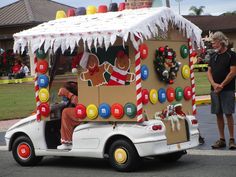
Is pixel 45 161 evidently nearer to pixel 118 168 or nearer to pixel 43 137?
pixel 43 137

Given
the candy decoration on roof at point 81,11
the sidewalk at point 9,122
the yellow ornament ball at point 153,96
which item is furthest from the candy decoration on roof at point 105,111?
the sidewalk at point 9,122

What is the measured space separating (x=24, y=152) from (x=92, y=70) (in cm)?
187

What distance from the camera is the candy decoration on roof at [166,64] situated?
29.5 feet

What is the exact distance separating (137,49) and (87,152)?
5.90ft

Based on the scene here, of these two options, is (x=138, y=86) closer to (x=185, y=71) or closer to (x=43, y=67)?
(x=185, y=71)

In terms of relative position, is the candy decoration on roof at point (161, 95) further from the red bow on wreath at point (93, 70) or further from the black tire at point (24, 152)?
the black tire at point (24, 152)

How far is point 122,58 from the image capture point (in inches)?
343

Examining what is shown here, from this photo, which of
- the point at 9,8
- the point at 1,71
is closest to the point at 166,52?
the point at 1,71

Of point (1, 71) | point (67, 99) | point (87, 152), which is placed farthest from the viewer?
point (1, 71)

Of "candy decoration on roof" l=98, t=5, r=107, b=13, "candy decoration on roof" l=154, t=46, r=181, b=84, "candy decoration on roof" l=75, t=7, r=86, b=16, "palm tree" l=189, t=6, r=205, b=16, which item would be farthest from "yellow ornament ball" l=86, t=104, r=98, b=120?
"palm tree" l=189, t=6, r=205, b=16

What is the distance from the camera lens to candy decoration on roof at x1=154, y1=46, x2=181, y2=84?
8.99 meters

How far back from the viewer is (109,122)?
8.93 metres

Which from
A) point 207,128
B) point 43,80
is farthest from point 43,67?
point 207,128

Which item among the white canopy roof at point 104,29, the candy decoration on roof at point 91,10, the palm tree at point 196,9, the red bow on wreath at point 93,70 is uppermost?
the palm tree at point 196,9
